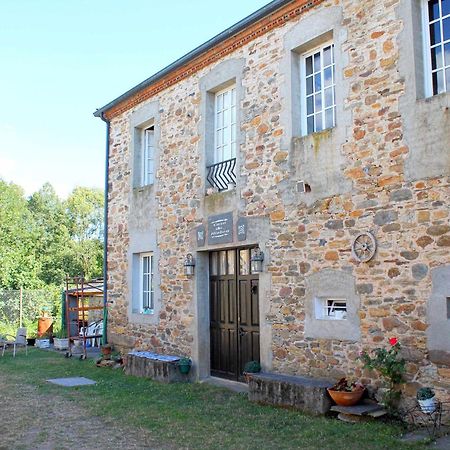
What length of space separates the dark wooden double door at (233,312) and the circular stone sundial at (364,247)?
7.13ft

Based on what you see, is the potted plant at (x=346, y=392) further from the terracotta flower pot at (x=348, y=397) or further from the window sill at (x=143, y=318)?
the window sill at (x=143, y=318)

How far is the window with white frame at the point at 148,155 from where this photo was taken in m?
11.7

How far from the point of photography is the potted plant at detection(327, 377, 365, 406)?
21.0 feet

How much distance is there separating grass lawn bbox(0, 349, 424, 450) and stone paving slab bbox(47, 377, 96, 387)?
172mm

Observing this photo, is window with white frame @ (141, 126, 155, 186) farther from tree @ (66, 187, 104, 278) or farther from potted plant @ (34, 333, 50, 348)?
tree @ (66, 187, 104, 278)

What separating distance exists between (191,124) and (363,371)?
17.9ft

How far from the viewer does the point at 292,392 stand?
277 inches

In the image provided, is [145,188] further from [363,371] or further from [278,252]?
[363,371]

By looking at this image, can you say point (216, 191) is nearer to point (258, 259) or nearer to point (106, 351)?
point (258, 259)

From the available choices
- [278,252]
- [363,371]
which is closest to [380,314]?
[363,371]

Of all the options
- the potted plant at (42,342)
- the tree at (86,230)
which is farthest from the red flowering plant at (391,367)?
the tree at (86,230)

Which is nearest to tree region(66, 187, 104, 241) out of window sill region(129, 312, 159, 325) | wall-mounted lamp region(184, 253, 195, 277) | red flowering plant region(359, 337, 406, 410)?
window sill region(129, 312, 159, 325)

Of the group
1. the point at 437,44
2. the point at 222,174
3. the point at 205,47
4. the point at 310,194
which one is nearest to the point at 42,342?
the point at 222,174

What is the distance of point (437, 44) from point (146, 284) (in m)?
7.27
